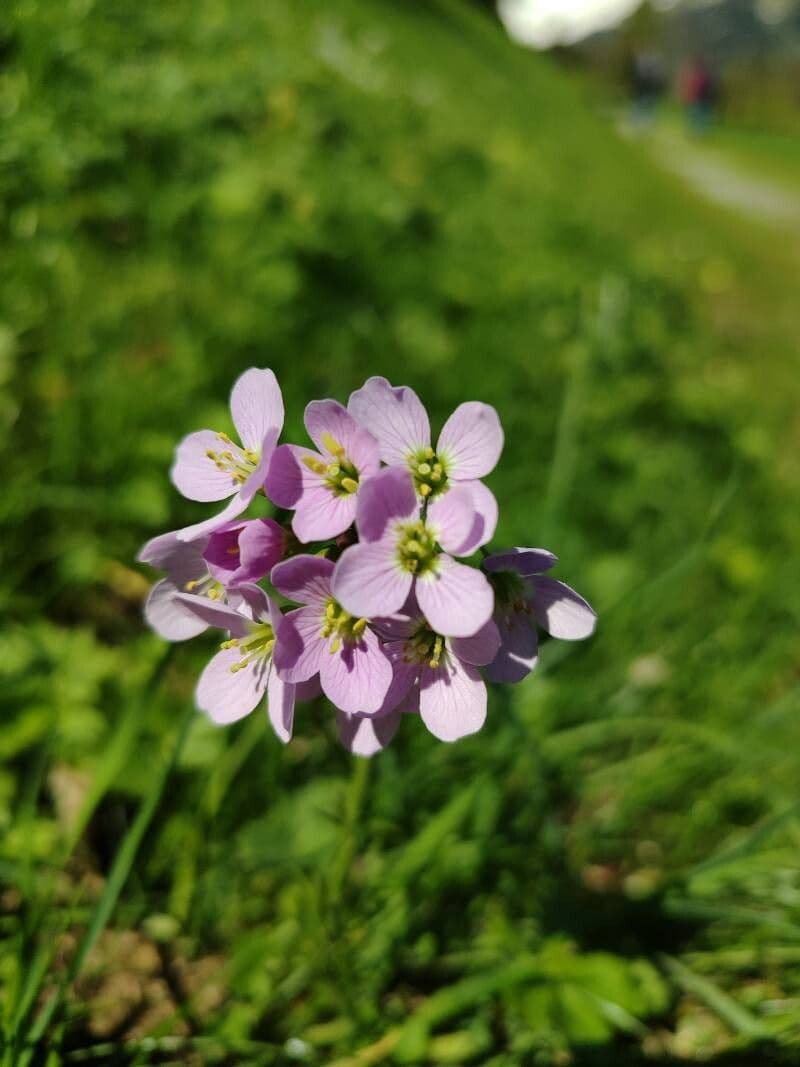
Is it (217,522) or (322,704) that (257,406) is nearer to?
(217,522)

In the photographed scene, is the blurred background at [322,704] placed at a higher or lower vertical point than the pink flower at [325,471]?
lower

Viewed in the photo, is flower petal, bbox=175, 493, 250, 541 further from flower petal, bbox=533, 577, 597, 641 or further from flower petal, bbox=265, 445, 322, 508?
flower petal, bbox=533, 577, 597, 641

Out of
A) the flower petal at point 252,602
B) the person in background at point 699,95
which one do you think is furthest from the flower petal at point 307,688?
the person in background at point 699,95

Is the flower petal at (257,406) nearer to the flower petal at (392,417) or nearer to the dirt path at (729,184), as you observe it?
the flower petal at (392,417)

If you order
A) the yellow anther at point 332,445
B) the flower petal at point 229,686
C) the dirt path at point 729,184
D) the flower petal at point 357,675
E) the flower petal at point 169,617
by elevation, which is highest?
the yellow anther at point 332,445

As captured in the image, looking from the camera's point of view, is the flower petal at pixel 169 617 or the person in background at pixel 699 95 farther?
the person in background at pixel 699 95

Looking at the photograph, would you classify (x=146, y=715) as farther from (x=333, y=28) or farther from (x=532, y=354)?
(x=333, y=28)
